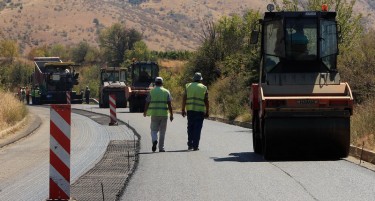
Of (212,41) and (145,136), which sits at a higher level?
(212,41)

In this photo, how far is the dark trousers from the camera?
20734 mm

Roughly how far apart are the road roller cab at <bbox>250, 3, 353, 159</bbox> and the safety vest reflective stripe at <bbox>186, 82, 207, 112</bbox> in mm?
1873

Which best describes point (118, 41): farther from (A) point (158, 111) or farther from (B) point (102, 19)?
(A) point (158, 111)

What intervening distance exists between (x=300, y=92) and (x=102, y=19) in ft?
457

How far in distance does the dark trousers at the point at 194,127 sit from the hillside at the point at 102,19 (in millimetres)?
114875

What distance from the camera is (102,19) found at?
509 ft

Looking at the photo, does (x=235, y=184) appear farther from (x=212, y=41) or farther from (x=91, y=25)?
(x=91, y=25)

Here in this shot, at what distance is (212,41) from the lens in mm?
56688

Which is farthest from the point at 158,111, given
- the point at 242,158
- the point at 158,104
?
the point at 242,158

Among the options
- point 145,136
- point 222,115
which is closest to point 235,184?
point 145,136

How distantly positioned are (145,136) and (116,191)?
44.4ft

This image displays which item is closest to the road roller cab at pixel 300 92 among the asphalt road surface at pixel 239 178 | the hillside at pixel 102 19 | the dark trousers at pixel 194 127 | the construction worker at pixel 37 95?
the asphalt road surface at pixel 239 178

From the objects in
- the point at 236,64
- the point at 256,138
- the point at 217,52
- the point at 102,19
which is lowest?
the point at 256,138

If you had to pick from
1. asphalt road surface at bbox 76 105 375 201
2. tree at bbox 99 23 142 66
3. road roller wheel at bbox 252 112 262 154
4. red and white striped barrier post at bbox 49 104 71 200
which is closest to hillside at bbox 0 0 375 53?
tree at bbox 99 23 142 66
